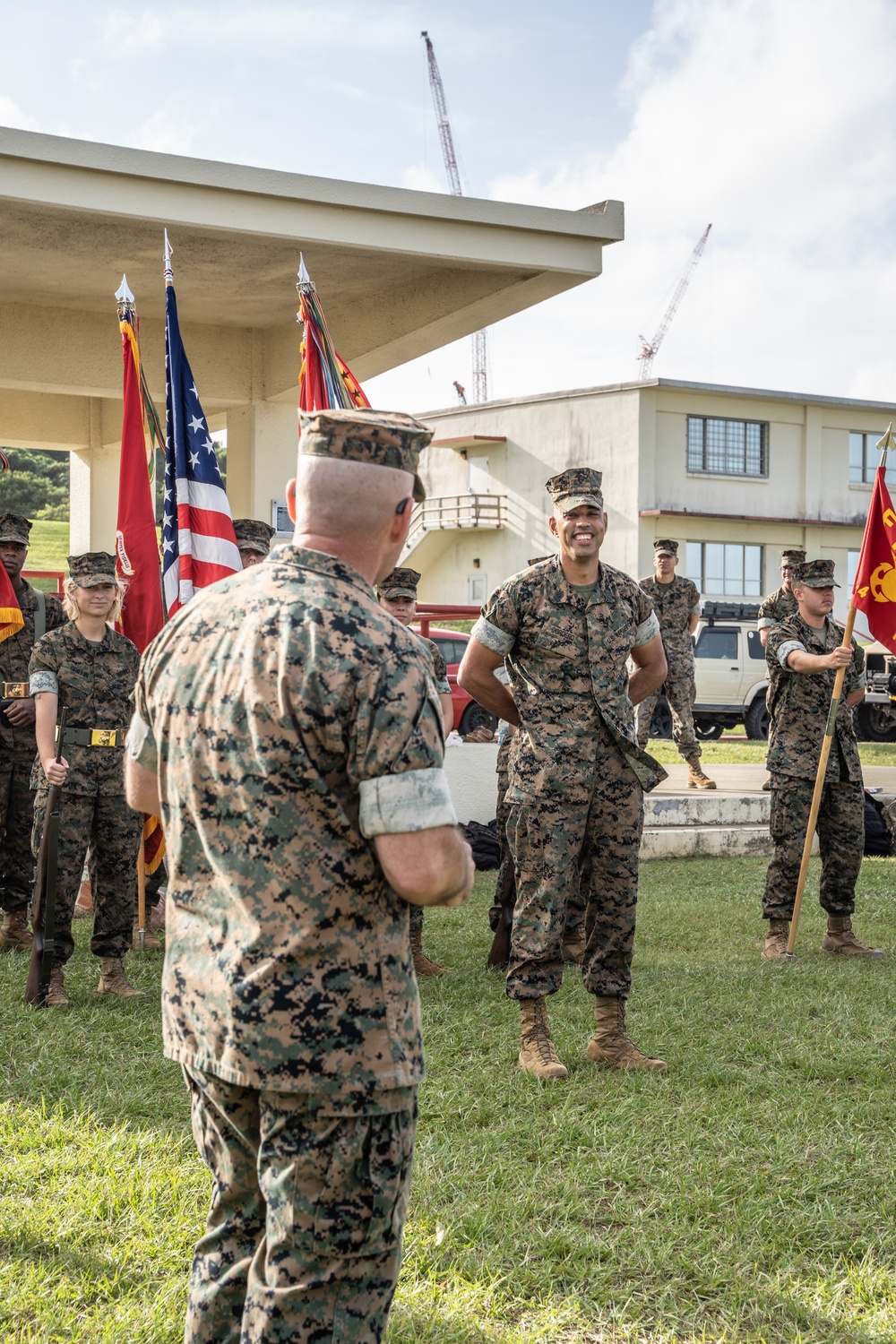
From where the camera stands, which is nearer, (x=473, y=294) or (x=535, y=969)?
(x=535, y=969)

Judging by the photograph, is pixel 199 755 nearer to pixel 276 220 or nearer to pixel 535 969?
pixel 535 969

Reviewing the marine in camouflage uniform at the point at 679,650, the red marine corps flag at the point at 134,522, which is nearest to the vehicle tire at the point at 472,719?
the marine in camouflage uniform at the point at 679,650

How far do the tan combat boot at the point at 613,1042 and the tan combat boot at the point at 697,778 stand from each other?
25.0 feet

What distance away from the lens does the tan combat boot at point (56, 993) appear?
19.9ft

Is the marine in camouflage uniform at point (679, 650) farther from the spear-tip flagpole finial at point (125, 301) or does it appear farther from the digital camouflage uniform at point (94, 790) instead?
the digital camouflage uniform at point (94, 790)

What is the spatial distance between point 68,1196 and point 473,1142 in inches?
53.8

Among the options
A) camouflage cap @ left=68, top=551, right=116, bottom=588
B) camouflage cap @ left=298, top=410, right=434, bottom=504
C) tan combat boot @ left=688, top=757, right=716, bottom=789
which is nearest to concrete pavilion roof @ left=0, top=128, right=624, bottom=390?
camouflage cap @ left=68, top=551, right=116, bottom=588

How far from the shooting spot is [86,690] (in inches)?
254

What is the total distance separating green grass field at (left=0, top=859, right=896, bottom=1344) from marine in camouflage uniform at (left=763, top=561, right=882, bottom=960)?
1.04 m

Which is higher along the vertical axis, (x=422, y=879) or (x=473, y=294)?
(x=473, y=294)

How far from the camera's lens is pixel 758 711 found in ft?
66.9

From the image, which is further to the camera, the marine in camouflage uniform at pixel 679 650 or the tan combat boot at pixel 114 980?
the marine in camouflage uniform at pixel 679 650

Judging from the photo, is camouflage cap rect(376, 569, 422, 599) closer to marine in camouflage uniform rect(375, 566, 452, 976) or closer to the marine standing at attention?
marine in camouflage uniform rect(375, 566, 452, 976)

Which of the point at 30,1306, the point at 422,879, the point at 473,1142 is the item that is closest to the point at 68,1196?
the point at 30,1306
